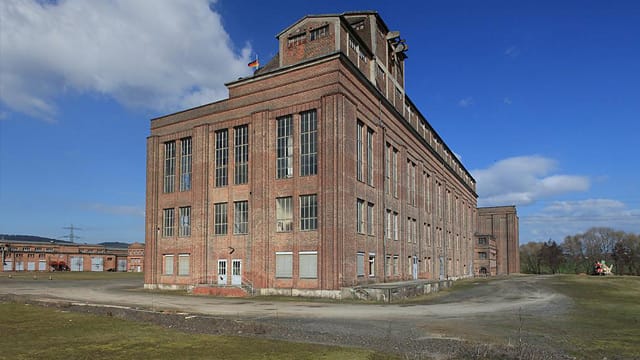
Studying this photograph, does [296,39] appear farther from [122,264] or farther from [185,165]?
[122,264]

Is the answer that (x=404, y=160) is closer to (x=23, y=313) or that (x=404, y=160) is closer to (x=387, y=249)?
(x=387, y=249)

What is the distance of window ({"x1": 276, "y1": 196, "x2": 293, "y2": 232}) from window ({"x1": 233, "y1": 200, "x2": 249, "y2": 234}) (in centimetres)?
336

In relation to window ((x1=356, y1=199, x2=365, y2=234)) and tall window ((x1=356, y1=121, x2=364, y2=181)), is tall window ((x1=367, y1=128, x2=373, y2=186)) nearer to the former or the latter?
tall window ((x1=356, y1=121, x2=364, y2=181))

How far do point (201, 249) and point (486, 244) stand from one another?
75.7m

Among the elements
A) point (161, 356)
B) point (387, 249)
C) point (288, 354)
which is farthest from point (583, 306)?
point (161, 356)

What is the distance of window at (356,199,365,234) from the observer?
125ft

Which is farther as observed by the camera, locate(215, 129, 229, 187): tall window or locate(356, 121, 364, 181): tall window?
locate(215, 129, 229, 187): tall window

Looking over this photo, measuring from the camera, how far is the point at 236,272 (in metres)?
39.7

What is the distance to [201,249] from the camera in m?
42.3

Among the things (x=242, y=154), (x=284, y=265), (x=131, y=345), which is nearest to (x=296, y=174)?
(x=242, y=154)

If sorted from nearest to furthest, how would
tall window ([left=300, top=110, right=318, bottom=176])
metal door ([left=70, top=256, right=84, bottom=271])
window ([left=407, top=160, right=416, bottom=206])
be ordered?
tall window ([left=300, top=110, right=318, bottom=176]), window ([left=407, top=160, right=416, bottom=206]), metal door ([left=70, top=256, right=84, bottom=271])

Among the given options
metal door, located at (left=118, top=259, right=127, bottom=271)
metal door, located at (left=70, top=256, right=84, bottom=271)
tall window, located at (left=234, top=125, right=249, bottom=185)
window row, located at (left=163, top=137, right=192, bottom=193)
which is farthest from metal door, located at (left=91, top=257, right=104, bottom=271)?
tall window, located at (left=234, top=125, right=249, bottom=185)

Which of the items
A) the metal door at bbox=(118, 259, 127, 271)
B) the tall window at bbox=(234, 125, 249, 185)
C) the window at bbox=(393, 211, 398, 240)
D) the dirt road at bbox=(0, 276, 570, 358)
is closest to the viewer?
the dirt road at bbox=(0, 276, 570, 358)

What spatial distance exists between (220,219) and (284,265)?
820 centimetres
